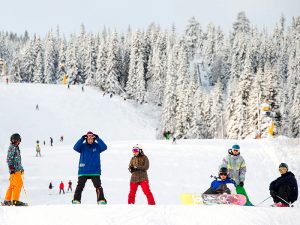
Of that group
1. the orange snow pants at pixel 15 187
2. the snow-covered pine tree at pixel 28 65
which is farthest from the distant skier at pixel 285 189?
the snow-covered pine tree at pixel 28 65

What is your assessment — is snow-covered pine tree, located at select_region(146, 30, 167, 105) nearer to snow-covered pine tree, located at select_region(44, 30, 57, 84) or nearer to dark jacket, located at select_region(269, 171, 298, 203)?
snow-covered pine tree, located at select_region(44, 30, 57, 84)

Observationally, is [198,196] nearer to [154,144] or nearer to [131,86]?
[154,144]

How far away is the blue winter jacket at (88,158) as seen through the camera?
971cm

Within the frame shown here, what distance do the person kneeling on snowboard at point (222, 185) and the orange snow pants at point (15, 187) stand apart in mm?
4350

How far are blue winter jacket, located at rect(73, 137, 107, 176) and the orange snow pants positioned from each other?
4.62 feet

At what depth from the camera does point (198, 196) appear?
31.8ft

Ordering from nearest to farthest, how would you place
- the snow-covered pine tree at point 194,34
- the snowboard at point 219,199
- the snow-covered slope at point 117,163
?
the snow-covered slope at point 117,163 → the snowboard at point 219,199 → the snow-covered pine tree at point 194,34

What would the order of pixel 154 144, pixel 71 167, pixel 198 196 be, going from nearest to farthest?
pixel 198 196 → pixel 71 167 → pixel 154 144

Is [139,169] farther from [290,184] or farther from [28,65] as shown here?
[28,65]

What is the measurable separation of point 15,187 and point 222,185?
479 cm

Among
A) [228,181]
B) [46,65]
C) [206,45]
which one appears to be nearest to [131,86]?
[46,65]

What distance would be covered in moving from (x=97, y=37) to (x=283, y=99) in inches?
1979

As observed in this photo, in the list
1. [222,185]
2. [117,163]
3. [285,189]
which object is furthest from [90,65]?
[285,189]

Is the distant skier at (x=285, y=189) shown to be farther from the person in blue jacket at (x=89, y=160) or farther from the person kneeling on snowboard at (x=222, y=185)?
the person in blue jacket at (x=89, y=160)
